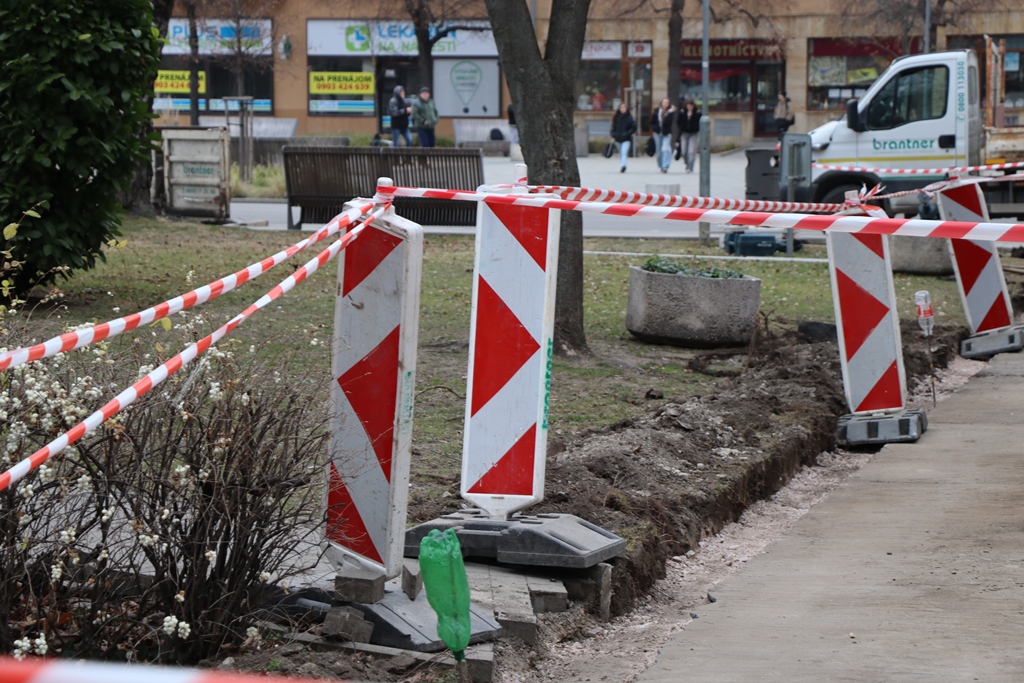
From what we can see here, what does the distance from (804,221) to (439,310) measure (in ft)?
21.8

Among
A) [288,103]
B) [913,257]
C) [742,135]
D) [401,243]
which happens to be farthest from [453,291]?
[288,103]

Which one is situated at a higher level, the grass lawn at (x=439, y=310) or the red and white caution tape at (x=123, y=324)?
the red and white caution tape at (x=123, y=324)

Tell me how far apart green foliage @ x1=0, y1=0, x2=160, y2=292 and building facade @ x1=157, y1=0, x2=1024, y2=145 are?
3170cm

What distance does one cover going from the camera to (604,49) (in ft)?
151

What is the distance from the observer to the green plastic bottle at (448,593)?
3.52m

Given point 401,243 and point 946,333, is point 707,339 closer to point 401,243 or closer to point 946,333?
point 946,333

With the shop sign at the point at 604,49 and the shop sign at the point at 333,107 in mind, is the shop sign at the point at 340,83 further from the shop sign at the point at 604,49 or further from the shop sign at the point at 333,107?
the shop sign at the point at 604,49

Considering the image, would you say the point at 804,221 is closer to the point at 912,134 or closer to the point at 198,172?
the point at 912,134

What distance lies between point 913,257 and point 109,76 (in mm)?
8785

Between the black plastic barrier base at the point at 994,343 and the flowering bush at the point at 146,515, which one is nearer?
the flowering bush at the point at 146,515

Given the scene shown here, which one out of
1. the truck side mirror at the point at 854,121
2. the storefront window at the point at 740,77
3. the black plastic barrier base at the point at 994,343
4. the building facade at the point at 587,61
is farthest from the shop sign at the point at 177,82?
the black plastic barrier base at the point at 994,343

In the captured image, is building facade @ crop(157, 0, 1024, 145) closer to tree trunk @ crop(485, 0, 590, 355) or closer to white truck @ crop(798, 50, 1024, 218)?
white truck @ crop(798, 50, 1024, 218)

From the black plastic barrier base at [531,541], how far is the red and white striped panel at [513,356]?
Answer: 183 mm

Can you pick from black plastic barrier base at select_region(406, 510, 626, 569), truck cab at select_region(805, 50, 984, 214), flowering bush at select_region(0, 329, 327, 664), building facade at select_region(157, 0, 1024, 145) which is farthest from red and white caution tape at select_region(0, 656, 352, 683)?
building facade at select_region(157, 0, 1024, 145)
